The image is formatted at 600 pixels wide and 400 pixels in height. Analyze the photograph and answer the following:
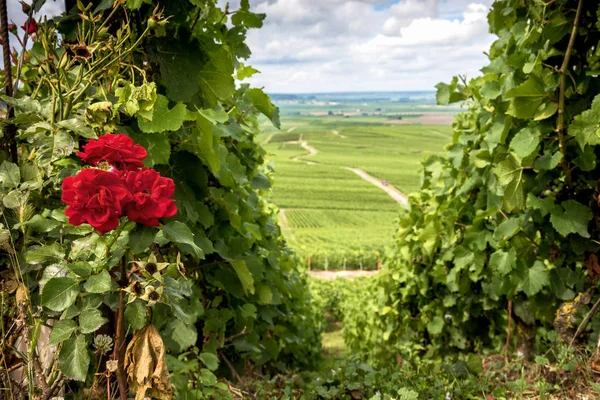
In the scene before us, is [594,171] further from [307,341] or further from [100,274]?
[307,341]

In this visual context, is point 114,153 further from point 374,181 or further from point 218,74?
point 374,181

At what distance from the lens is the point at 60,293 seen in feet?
4.35

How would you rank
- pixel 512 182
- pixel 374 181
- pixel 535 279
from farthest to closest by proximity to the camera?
pixel 374 181 → pixel 535 279 → pixel 512 182

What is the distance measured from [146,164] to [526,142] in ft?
7.45

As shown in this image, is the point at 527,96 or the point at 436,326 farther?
the point at 436,326

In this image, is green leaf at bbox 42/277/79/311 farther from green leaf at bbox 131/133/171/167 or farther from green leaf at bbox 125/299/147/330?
green leaf at bbox 131/133/171/167

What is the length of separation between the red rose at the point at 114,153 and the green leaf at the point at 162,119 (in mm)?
377

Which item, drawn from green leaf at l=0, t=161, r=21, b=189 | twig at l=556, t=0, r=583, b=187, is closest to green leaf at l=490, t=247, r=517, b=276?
twig at l=556, t=0, r=583, b=187

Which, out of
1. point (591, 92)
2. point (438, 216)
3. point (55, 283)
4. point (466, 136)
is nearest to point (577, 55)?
point (591, 92)

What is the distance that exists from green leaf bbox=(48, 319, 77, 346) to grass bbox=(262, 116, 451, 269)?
35.8 ft

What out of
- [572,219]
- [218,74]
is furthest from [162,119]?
[572,219]

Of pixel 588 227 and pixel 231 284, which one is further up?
pixel 588 227

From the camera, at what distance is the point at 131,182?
3.96ft

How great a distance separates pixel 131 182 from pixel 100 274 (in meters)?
0.31
